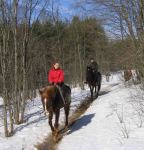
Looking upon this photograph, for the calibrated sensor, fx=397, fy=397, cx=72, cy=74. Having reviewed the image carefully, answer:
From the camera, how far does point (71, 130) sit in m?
15.1

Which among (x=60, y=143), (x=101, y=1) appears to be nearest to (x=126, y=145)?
(x=60, y=143)

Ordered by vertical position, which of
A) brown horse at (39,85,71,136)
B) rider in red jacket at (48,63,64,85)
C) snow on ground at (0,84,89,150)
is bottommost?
snow on ground at (0,84,89,150)

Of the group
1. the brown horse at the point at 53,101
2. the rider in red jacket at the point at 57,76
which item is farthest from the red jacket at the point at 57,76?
the brown horse at the point at 53,101

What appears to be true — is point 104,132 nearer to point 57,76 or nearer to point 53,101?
point 53,101

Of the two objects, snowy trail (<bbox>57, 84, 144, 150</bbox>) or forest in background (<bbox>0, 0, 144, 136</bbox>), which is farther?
forest in background (<bbox>0, 0, 144, 136</bbox>)

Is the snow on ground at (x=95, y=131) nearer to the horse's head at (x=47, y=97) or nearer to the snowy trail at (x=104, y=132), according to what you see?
the snowy trail at (x=104, y=132)

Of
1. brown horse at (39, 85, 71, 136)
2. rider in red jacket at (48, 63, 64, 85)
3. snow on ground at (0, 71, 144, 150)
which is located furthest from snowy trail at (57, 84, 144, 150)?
rider in red jacket at (48, 63, 64, 85)

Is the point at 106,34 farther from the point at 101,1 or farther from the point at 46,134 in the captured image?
the point at 46,134

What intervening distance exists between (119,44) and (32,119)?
8.20 metres

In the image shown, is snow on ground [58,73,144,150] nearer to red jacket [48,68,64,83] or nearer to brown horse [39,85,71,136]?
brown horse [39,85,71,136]

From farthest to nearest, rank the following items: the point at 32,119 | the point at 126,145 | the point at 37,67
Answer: the point at 37,67 < the point at 32,119 < the point at 126,145

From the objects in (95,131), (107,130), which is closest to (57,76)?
(95,131)

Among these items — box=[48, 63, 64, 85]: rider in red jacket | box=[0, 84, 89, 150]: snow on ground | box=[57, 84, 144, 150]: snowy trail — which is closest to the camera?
box=[57, 84, 144, 150]: snowy trail

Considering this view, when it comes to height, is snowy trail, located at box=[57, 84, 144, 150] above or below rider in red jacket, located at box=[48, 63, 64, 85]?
below
